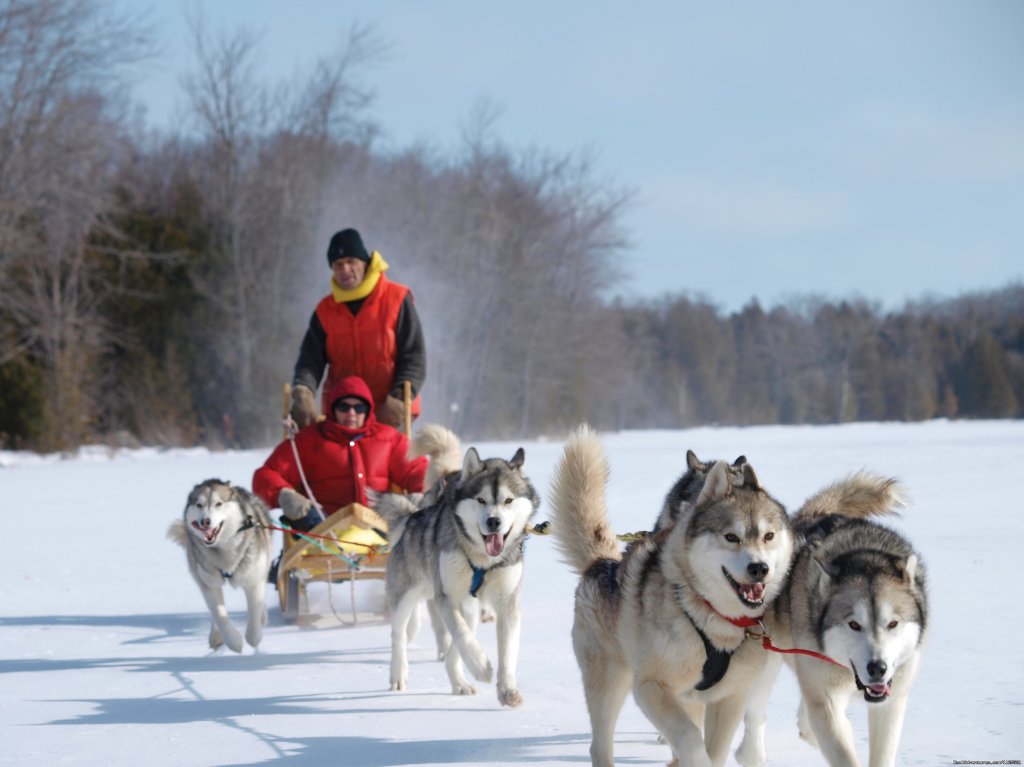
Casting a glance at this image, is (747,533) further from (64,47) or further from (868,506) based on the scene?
(64,47)

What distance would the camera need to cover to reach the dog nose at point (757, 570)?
2.93 meters

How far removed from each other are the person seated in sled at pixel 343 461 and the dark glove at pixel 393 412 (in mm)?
132

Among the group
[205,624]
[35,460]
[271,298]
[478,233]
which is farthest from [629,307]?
[205,624]

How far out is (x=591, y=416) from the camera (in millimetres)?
31734

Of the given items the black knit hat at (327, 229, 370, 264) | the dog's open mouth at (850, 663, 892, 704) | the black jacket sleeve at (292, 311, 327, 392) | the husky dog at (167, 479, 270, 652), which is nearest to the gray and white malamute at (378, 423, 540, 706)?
the husky dog at (167, 479, 270, 652)

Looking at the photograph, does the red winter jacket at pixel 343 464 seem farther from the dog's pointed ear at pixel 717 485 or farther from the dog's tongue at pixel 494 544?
the dog's pointed ear at pixel 717 485

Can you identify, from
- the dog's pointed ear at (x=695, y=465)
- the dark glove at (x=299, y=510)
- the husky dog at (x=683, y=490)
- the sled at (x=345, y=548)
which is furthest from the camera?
the dark glove at (x=299, y=510)

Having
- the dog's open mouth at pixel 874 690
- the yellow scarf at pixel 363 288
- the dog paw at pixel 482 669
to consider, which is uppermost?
the yellow scarf at pixel 363 288

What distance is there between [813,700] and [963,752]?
727 millimetres

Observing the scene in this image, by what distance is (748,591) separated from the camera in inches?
117

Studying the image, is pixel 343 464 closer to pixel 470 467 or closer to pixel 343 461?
pixel 343 461

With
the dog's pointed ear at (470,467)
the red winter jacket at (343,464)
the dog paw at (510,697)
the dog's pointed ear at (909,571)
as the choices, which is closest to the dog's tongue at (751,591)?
the dog's pointed ear at (909,571)

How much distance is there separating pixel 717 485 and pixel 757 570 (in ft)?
0.88

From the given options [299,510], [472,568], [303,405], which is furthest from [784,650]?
[303,405]
